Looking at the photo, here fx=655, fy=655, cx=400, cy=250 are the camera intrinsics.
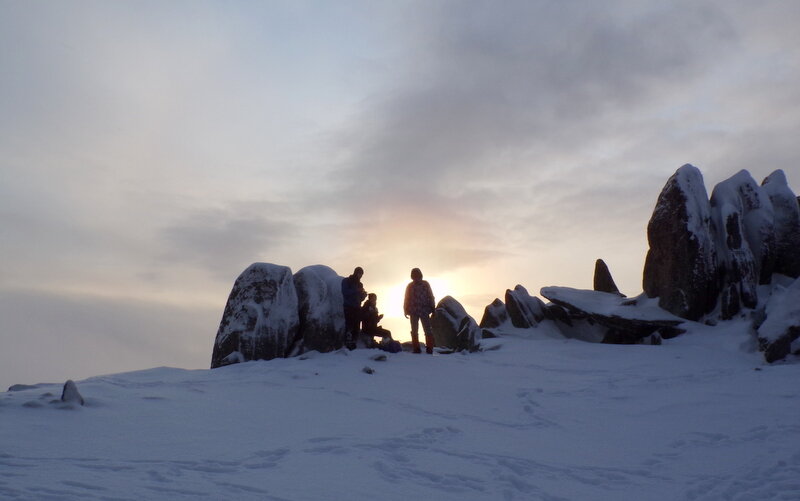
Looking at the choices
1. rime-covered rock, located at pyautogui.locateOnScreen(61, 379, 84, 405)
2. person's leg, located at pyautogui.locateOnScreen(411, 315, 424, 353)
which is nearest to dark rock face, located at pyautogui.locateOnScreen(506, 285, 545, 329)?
person's leg, located at pyautogui.locateOnScreen(411, 315, 424, 353)

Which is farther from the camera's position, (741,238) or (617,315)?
(741,238)

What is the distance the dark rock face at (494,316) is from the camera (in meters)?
21.4

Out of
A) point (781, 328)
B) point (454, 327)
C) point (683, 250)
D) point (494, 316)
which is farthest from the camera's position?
point (494, 316)

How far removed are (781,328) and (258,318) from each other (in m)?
10.9

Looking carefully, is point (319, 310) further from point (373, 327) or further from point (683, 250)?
point (683, 250)

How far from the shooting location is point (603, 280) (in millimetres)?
21938

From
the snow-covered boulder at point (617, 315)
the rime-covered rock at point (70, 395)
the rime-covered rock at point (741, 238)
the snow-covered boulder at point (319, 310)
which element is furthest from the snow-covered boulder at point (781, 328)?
the rime-covered rock at point (70, 395)

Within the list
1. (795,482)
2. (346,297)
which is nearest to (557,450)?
(795,482)

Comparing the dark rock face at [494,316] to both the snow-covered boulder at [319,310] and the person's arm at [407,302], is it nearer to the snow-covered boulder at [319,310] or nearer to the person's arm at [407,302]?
the person's arm at [407,302]

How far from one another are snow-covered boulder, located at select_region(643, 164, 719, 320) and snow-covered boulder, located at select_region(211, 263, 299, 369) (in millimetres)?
10260

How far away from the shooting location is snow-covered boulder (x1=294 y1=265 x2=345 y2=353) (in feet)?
46.8

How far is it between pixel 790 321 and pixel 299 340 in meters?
10.3

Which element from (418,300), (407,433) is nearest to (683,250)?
(418,300)

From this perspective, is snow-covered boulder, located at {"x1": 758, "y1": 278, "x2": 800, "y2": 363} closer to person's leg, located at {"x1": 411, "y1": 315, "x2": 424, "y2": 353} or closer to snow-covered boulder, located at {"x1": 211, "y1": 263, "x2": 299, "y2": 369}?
person's leg, located at {"x1": 411, "y1": 315, "x2": 424, "y2": 353}
